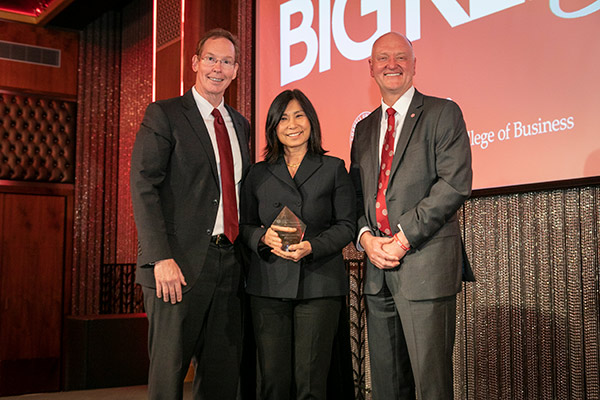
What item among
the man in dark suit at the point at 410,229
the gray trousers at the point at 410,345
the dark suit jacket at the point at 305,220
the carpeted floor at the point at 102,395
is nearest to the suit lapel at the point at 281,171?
the dark suit jacket at the point at 305,220

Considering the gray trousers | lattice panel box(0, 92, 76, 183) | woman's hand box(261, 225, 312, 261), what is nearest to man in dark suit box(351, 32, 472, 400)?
the gray trousers

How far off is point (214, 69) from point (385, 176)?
31.4 inches

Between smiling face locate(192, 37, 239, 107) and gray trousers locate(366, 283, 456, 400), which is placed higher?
smiling face locate(192, 37, 239, 107)

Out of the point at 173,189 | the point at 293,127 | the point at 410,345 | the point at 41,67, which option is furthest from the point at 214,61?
the point at 41,67

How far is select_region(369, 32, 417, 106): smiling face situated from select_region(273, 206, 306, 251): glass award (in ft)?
1.90

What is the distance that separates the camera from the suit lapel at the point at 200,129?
237 cm

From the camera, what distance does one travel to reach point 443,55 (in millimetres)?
3379

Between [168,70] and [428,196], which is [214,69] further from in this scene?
[168,70]

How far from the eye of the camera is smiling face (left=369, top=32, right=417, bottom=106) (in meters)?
2.30

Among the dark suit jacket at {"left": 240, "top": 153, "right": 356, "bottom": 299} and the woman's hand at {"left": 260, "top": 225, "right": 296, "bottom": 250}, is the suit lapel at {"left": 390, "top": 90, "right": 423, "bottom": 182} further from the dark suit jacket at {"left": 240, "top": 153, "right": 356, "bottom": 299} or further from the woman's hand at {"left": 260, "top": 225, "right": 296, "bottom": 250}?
the woman's hand at {"left": 260, "top": 225, "right": 296, "bottom": 250}

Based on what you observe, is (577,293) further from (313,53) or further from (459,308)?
(313,53)

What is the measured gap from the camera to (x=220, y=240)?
92.1 inches

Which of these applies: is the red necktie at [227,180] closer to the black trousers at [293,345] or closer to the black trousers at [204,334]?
the black trousers at [204,334]

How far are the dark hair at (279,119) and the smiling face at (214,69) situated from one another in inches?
9.2
